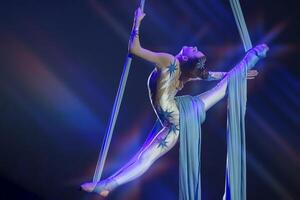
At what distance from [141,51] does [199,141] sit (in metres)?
0.52

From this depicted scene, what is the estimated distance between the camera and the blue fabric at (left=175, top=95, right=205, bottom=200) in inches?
93.2

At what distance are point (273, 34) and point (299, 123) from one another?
464 millimetres

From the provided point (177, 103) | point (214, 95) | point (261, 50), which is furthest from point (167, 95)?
point (261, 50)

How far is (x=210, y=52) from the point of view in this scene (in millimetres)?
2627

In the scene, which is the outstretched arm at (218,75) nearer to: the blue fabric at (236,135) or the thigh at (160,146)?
the blue fabric at (236,135)

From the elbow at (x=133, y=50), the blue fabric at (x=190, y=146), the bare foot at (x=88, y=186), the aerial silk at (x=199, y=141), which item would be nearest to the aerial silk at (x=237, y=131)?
the aerial silk at (x=199, y=141)

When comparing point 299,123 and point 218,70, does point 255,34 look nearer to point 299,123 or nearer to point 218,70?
point 218,70

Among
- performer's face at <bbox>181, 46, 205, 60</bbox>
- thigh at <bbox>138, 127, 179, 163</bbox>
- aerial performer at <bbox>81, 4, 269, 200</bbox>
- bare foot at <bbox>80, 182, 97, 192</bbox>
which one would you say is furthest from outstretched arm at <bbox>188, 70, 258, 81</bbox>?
bare foot at <bbox>80, 182, 97, 192</bbox>

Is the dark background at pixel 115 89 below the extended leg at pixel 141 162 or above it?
above

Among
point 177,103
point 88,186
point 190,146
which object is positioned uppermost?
point 177,103

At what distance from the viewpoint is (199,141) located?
2.45 meters

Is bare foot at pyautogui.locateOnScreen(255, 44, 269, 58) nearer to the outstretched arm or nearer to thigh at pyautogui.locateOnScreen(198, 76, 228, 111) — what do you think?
the outstretched arm

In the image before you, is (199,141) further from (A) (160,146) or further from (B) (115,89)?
(B) (115,89)

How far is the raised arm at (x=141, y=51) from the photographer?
251 centimetres
